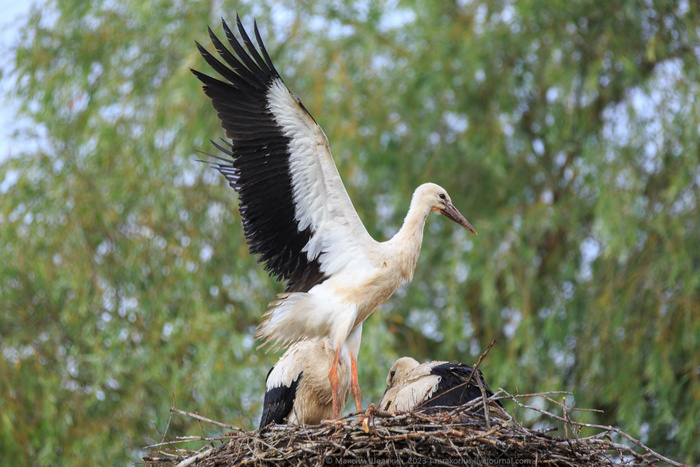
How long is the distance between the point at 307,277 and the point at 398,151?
3.84 meters

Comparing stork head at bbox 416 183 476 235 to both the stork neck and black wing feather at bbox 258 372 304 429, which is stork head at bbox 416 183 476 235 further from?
black wing feather at bbox 258 372 304 429

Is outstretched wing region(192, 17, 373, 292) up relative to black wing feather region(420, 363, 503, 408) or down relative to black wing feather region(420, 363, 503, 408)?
up

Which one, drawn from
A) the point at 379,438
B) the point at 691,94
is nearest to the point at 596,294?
the point at 691,94

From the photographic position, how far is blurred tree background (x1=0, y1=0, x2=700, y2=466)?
25.1ft

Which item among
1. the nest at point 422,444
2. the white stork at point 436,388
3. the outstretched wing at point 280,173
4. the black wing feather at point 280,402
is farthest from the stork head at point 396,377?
the nest at point 422,444

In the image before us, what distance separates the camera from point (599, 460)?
468 centimetres

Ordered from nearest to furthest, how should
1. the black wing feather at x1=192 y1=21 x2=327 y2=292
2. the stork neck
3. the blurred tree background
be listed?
the black wing feather at x1=192 y1=21 x2=327 y2=292 → the stork neck → the blurred tree background

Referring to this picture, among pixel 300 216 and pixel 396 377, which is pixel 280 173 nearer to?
pixel 300 216

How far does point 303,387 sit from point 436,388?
867mm

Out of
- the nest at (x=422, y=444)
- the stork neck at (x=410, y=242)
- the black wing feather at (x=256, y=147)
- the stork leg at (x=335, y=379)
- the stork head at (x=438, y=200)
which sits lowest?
the nest at (x=422, y=444)

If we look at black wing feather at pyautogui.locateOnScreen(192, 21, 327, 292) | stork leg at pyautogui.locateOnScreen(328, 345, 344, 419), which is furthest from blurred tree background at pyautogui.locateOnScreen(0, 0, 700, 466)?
black wing feather at pyautogui.locateOnScreen(192, 21, 327, 292)

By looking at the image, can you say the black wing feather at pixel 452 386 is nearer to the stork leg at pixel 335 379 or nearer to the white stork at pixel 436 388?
the white stork at pixel 436 388

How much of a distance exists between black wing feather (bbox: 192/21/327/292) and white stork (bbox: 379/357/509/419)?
3.71 feet

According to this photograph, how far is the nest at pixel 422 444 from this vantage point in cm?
442
